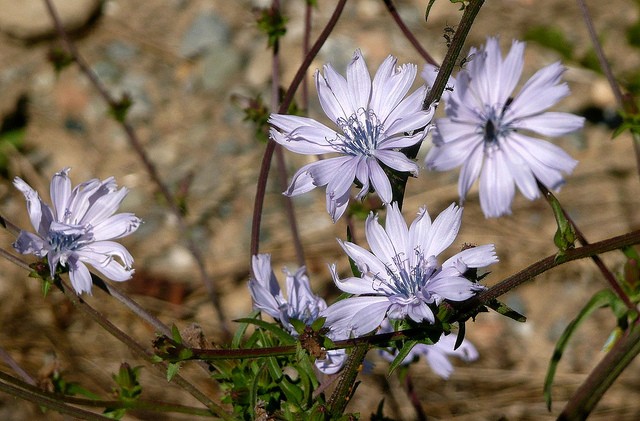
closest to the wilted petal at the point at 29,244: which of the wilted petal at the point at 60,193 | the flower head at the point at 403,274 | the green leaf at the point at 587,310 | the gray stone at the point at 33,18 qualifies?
the wilted petal at the point at 60,193

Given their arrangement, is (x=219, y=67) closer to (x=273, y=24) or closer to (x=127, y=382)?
(x=273, y=24)

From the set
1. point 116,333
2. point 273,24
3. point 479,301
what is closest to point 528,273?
point 479,301

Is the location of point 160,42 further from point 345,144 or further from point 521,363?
point 345,144

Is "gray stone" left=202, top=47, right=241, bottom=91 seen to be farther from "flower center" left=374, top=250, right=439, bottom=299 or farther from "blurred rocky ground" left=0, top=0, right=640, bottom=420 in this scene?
"flower center" left=374, top=250, right=439, bottom=299

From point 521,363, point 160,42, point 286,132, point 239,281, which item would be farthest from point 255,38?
point 286,132

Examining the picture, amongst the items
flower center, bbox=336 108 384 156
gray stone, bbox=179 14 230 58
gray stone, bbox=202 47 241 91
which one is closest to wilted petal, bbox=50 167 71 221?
flower center, bbox=336 108 384 156

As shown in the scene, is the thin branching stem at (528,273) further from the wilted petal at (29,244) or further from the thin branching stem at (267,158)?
the wilted petal at (29,244)
